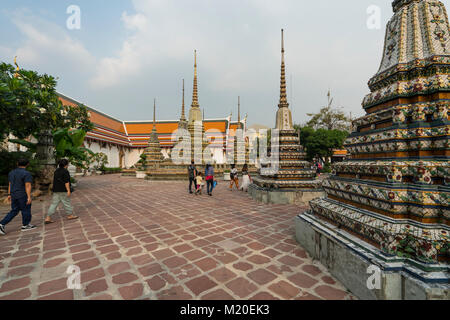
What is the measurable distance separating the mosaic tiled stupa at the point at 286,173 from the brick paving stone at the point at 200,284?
4665 millimetres

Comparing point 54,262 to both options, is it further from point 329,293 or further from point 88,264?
point 329,293

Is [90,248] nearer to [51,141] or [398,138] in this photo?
[398,138]

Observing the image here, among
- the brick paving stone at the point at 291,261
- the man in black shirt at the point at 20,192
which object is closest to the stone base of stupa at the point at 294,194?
Answer: the brick paving stone at the point at 291,261

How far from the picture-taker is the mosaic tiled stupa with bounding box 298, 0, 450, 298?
1.78 meters

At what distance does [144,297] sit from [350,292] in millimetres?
2152

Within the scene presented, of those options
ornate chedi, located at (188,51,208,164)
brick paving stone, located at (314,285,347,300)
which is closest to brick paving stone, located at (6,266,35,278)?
brick paving stone, located at (314,285,347,300)

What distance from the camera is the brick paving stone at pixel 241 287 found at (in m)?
2.04

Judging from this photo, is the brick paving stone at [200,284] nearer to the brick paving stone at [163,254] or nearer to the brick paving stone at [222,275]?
the brick paving stone at [222,275]

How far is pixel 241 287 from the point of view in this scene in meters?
2.14

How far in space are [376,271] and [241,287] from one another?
131 cm

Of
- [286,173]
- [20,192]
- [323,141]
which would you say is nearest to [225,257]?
[20,192]

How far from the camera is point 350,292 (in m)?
2.05

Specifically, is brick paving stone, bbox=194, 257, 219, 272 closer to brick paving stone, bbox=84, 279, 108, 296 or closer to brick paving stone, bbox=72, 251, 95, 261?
brick paving stone, bbox=84, 279, 108, 296
